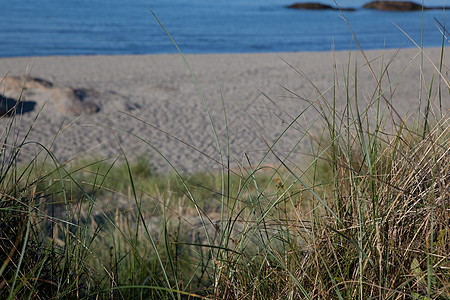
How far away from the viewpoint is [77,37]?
23859mm

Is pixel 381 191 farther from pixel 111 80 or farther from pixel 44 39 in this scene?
pixel 44 39

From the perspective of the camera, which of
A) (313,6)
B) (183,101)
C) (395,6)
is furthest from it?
(313,6)

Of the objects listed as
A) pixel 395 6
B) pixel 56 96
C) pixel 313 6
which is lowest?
pixel 56 96

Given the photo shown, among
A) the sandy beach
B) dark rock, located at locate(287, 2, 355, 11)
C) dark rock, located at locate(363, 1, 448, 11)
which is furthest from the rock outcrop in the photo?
dark rock, located at locate(363, 1, 448, 11)

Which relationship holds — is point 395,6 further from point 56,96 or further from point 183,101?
point 56,96

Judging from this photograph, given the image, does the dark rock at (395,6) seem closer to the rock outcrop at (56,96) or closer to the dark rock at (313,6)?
the dark rock at (313,6)

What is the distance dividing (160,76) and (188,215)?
785 centimetres

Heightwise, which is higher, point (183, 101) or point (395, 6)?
point (395, 6)

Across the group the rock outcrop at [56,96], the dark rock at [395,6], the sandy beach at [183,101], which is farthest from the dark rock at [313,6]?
the rock outcrop at [56,96]

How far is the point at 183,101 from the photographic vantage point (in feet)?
27.2

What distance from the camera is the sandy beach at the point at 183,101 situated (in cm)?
556

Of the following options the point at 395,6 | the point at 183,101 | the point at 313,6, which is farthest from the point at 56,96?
the point at 395,6

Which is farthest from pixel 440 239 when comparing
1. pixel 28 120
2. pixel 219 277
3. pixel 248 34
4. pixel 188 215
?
pixel 248 34

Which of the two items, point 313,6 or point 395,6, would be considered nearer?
point 395,6
